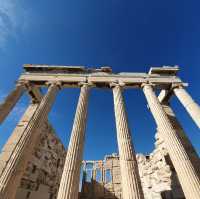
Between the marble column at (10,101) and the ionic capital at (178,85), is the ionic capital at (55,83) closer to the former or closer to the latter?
the marble column at (10,101)

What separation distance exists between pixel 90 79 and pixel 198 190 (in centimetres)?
1354

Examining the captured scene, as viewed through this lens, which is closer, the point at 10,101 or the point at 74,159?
the point at 74,159

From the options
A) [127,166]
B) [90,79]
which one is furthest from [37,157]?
[127,166]

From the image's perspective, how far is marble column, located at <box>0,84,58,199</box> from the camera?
9.20 meters

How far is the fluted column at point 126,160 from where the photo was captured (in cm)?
834

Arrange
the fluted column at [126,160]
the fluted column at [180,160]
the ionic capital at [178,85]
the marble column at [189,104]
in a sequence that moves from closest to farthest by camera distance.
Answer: the fluted column at [126,160], the fluted column at [180,160], the marble column at [189,104], the ionic capital at [178,85]

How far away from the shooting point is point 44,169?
1859 cm

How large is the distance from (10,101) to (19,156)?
629 centimetres

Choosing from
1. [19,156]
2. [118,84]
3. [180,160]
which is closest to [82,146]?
[19,156]

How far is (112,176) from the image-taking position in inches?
1105

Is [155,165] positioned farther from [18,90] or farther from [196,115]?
[18,90]

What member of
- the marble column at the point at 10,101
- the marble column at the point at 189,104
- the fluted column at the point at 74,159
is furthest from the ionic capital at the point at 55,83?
the marble column at the point at 189,104

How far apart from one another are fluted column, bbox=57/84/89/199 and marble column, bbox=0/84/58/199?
3.36 meters

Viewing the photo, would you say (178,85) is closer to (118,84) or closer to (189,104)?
(189,104)
